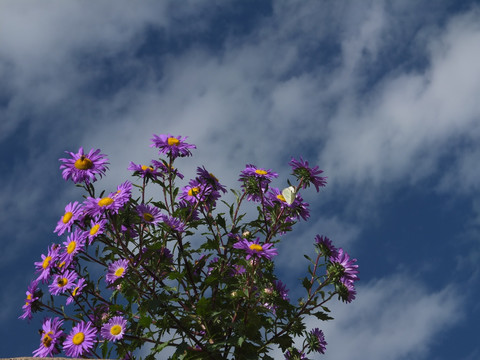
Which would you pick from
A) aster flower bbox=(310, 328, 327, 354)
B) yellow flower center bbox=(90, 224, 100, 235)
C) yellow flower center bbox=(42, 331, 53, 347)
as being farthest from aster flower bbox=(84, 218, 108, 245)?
aster flower bbox=(310, 328, 327, 354)

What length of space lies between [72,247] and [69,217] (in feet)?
0.86

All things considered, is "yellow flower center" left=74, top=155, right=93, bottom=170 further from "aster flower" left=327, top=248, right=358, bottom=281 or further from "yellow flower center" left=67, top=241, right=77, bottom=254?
"aster flower" left=327, top=248, right=358, bottom=281

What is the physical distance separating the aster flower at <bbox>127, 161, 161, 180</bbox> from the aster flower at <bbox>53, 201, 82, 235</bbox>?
0.64 m

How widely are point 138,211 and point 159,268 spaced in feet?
1.56

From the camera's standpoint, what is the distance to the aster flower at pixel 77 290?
4316 mm

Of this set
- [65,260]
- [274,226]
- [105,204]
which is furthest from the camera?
[274,226]

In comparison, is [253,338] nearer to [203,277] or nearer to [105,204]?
[203,277]

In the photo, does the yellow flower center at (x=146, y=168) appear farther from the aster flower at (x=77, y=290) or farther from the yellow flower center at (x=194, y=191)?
the aster flower at (x=77, y=290)

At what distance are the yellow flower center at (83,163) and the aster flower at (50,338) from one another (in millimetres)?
1265

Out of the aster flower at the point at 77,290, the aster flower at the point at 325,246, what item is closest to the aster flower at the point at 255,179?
the aster flower at the point at 325,246

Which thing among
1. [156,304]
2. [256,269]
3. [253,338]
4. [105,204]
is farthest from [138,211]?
[253,338]

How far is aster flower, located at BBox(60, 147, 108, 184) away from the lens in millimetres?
3820

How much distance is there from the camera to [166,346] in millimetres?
4066

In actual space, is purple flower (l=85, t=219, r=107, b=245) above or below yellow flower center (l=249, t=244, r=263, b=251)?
above
